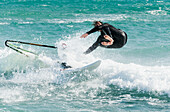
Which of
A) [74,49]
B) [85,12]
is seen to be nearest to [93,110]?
[74,49]

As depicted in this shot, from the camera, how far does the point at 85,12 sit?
33.1 metres

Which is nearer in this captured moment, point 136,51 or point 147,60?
point 147,60

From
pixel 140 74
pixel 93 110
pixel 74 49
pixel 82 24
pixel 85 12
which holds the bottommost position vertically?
pixel 93 110

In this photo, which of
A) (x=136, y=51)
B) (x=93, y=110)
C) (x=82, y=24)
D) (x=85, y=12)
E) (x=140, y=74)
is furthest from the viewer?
(x=85, y=12)

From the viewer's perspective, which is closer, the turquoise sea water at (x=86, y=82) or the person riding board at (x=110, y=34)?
the turquoise sea water at (x=86, y=82)

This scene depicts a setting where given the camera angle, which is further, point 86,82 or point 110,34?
point 86,82

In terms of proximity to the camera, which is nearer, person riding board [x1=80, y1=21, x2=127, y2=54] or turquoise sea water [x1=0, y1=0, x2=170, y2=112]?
turquoise sea water [x1=0, y1=0, x2=170, y2=112]

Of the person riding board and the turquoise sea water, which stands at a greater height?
the person riding board

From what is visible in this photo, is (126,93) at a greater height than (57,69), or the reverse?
(57,69)

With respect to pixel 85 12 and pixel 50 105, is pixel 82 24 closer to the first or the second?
pixel 85 12

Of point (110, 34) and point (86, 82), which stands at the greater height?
point (110, 34)

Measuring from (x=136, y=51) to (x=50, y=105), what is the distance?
26.5 feet

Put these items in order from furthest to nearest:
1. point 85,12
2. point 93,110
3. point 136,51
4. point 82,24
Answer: point 85,12, point 82,24, point 136,51, point 93,110

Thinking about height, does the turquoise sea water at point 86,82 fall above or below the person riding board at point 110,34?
below
